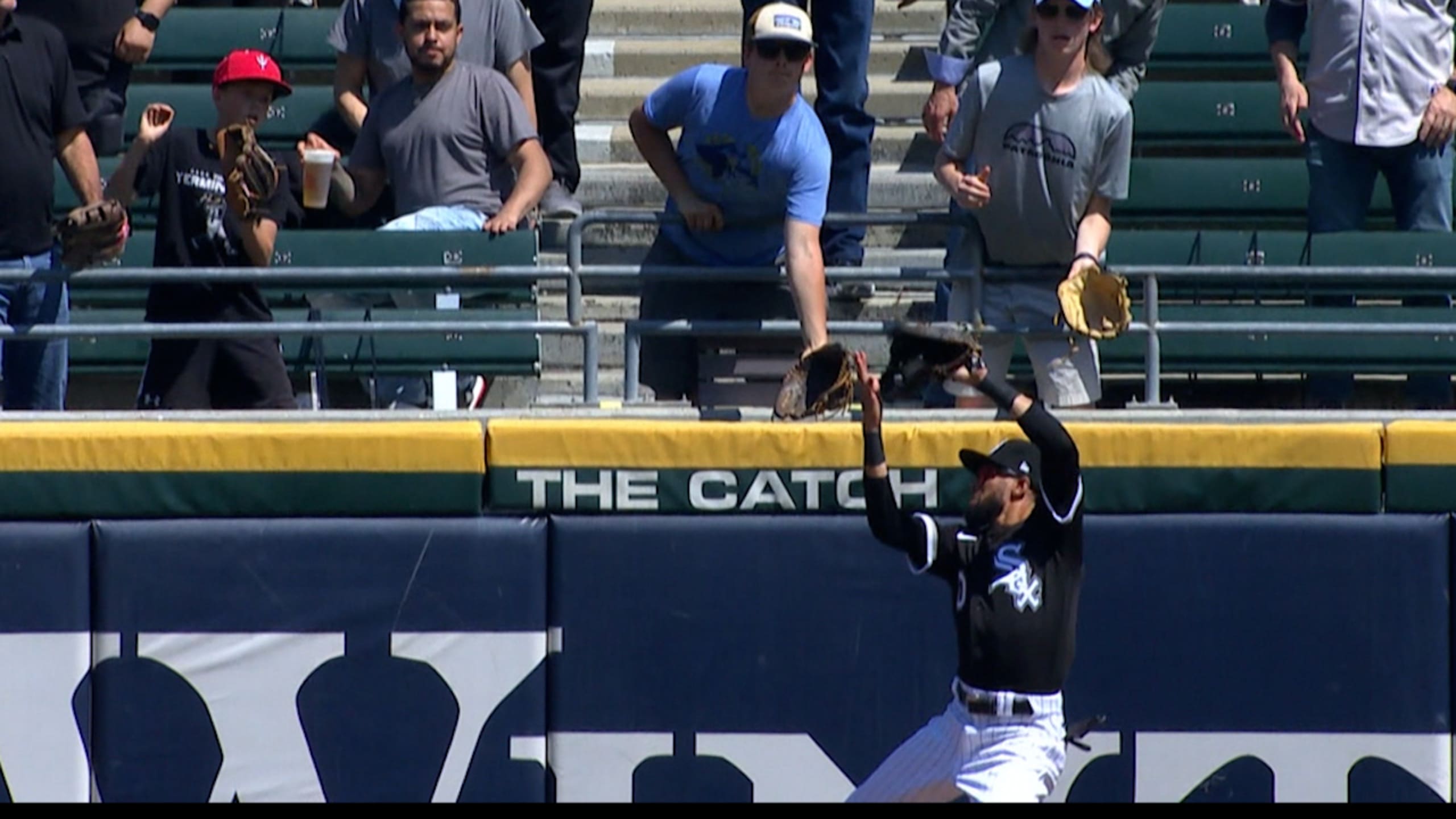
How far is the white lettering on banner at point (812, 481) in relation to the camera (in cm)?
718

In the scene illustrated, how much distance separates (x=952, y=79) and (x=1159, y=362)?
1.27 metres

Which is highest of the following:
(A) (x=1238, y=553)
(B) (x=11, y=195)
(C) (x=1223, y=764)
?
(B) (x=11, y=195)

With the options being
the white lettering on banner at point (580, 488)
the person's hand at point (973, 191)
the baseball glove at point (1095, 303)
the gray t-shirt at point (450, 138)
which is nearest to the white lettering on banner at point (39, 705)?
the white lettering on banner at point (580, 488)

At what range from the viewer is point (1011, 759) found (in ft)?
21.3

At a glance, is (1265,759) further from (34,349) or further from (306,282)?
(34,349)

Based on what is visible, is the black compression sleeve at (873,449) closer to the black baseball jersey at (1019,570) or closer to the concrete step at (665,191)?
the black baseball jersey at (1019,570)

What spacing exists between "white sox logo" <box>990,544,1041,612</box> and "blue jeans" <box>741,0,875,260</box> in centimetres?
208

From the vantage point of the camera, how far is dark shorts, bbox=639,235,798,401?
25.2 feet

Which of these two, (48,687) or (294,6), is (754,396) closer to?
(48,687)

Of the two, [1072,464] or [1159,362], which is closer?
[1072,464]

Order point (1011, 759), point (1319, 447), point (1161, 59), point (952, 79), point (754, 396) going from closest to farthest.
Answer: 1. point (1011, 759)
2. point (1319, 447)
3. point (754, 396)
4. point (952, 79)
5. point (1161, 59)

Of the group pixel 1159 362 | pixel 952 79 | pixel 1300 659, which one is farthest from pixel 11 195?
pixel 1300 659

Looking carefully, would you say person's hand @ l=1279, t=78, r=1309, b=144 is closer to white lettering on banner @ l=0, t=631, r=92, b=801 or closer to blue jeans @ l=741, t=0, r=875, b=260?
blue jeans @ l=741, t=0, r=875, b=260

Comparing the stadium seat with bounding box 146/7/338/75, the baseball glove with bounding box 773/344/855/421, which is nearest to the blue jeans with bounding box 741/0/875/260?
the baseball glove with bounding box 773/344/855/421
